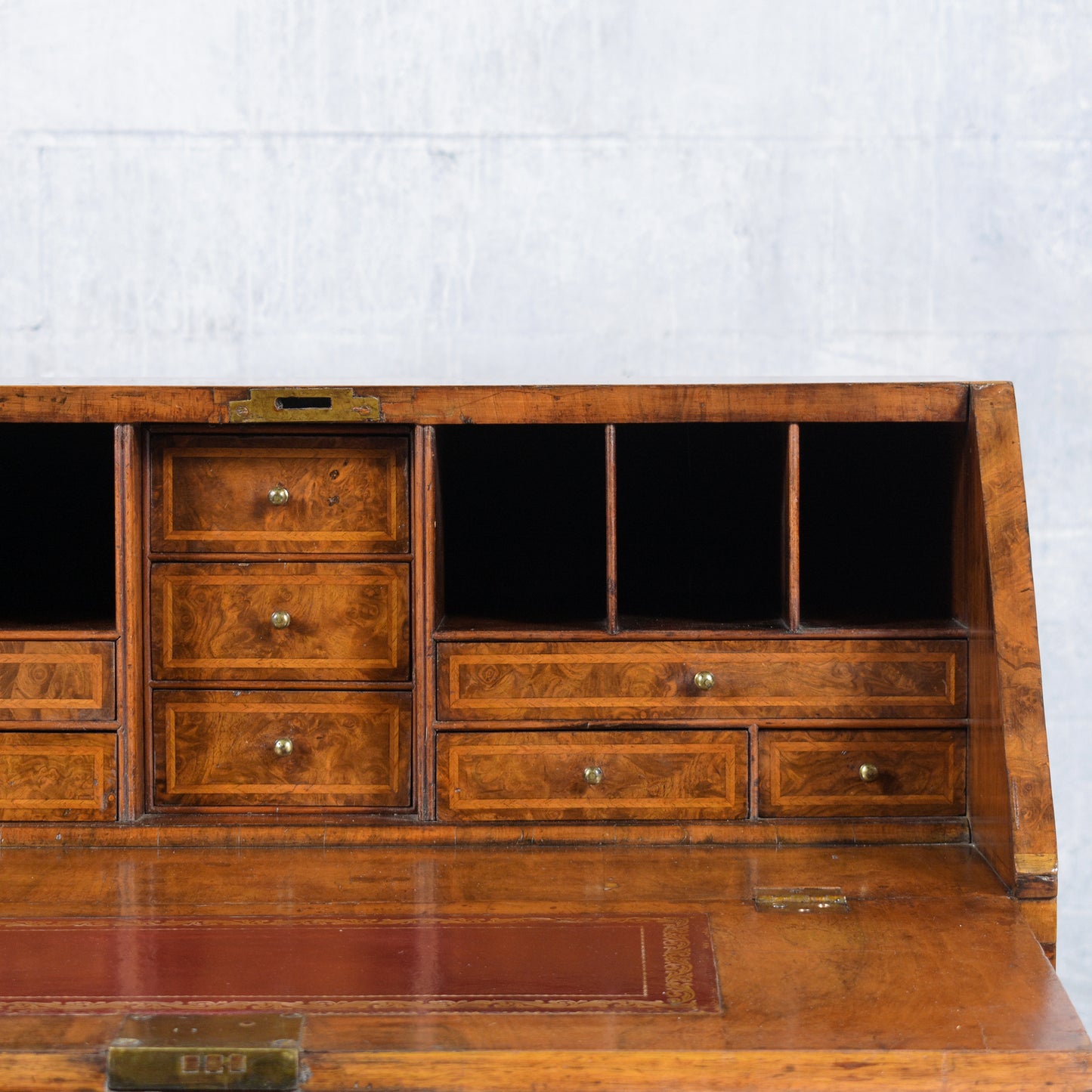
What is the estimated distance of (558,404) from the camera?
178 cm

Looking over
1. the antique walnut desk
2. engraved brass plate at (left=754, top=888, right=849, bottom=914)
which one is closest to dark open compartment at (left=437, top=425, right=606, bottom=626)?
the antique walnut desk

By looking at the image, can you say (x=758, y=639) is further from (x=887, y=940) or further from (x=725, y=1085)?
(x=725, y=1085)

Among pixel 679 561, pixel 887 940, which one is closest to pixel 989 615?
pixel 887 940

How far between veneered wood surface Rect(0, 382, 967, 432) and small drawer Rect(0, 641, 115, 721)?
0.33m

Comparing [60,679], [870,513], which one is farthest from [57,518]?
[870,513]

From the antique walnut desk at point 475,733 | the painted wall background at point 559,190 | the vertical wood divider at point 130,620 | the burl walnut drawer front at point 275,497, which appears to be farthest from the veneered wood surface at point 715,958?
the painted wall background at point 559,190

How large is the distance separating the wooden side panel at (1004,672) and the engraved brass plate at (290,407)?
859 millimetres

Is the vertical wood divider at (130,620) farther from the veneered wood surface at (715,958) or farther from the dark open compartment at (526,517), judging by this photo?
the dark open compartment at (526,517)

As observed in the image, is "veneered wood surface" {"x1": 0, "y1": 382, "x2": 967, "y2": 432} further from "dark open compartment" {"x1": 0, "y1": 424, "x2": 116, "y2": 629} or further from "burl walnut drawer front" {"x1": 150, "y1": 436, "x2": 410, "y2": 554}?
"dark open compartment" {"x1": 0, "y1": 424, "x2": 116, "y2": 629}

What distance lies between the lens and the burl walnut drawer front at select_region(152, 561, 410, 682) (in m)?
1.85

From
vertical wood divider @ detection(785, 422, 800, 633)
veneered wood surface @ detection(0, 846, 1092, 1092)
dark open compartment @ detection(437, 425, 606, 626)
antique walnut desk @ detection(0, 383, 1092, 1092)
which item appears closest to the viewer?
veneered wood surface @ detection(0, 846, 1092, 1092)

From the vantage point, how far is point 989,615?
1721 millimetres

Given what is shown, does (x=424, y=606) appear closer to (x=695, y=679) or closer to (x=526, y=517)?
(x=695, y=679)

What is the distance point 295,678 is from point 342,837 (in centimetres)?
24
